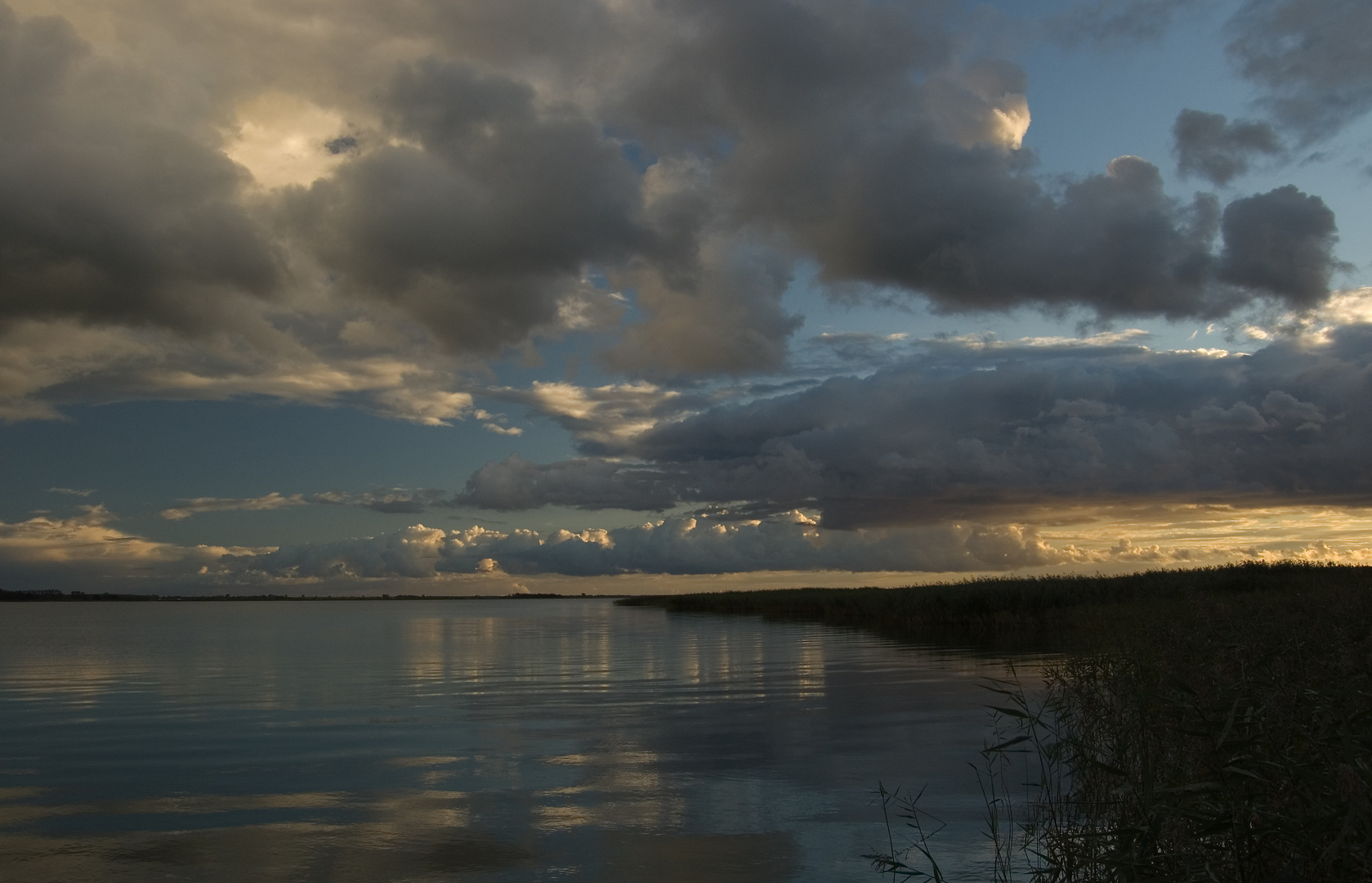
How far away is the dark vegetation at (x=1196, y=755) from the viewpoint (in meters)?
→ 6.00

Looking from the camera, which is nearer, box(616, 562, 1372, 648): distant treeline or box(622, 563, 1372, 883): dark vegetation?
box(622, 563, 1372, 883): dark vegetation

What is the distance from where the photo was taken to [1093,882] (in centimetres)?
748

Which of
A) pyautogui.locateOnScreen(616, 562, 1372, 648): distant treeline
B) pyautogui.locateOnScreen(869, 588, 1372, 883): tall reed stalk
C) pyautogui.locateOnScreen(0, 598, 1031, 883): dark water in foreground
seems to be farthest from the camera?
pyautogui.locateOnScreen(616, 562, 1372, 648): distant treeline

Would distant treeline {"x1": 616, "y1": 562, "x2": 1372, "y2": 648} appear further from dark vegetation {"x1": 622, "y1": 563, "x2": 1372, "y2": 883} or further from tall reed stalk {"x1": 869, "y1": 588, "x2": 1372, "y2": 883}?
tall reed stalk {"x1": 869, "y1": 588, "x2": 1372, "y2": 883}

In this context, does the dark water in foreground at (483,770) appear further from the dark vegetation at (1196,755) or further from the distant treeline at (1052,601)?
the distant treeline at (1052,601)

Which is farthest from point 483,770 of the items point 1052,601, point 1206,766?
point 1052,601

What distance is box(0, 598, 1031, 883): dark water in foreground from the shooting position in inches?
402

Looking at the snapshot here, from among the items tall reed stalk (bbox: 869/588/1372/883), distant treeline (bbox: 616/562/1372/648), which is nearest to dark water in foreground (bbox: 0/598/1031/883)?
tall reed stalk (bbox: 869/588/1372/883)

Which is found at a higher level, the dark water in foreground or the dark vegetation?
the dark vegetation

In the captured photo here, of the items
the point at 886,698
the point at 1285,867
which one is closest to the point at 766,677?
the point at 886,698

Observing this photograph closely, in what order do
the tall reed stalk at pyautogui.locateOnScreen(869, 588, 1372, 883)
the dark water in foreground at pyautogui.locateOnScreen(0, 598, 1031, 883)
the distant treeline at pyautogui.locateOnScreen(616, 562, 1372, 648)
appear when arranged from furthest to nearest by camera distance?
the distant treeline at pyautogui.locateOnScreen(616, 562, 1372, 648) < the dark water in foreground at pyautogui.locateOnScreen(0, 598, 1031, 883) < the tall reed stalk at pyautogui.locateOnScreen(869, 588, 1372, 883)

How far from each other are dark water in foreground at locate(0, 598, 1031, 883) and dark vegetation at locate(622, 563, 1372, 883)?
3.40ft

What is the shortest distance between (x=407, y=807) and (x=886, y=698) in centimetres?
1357

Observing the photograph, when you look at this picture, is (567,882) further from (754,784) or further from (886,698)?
(886,698)
